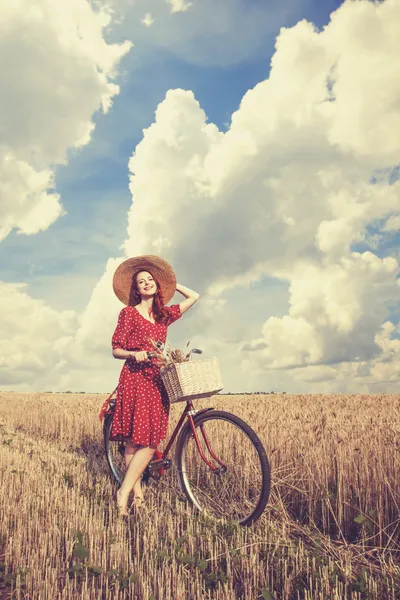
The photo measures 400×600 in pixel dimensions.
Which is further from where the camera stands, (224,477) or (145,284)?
(145,284)

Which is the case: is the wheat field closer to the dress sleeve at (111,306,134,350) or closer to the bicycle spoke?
the bicycle spoke

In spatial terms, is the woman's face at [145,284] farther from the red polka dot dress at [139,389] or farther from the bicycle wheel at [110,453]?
the bicycle wheel at [110,453]

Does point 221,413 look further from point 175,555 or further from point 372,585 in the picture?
→ point 372,585

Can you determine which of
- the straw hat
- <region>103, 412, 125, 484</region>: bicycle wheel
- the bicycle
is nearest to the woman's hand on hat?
the bicycle

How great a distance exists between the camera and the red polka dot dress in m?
5.52

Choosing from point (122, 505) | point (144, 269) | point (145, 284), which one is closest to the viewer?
point (122, 505)

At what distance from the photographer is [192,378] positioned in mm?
4848

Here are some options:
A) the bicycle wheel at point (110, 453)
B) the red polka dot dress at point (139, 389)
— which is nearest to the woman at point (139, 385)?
the red polka dot dress at point (139, 389)

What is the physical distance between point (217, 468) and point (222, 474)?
6.1 inches

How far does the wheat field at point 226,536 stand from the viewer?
11.8 ft

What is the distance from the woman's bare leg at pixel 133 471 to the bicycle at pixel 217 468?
1.00ft

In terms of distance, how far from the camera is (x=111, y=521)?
5152 mm

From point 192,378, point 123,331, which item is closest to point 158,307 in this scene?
point 123,331

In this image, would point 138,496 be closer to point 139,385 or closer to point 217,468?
point 217,468
